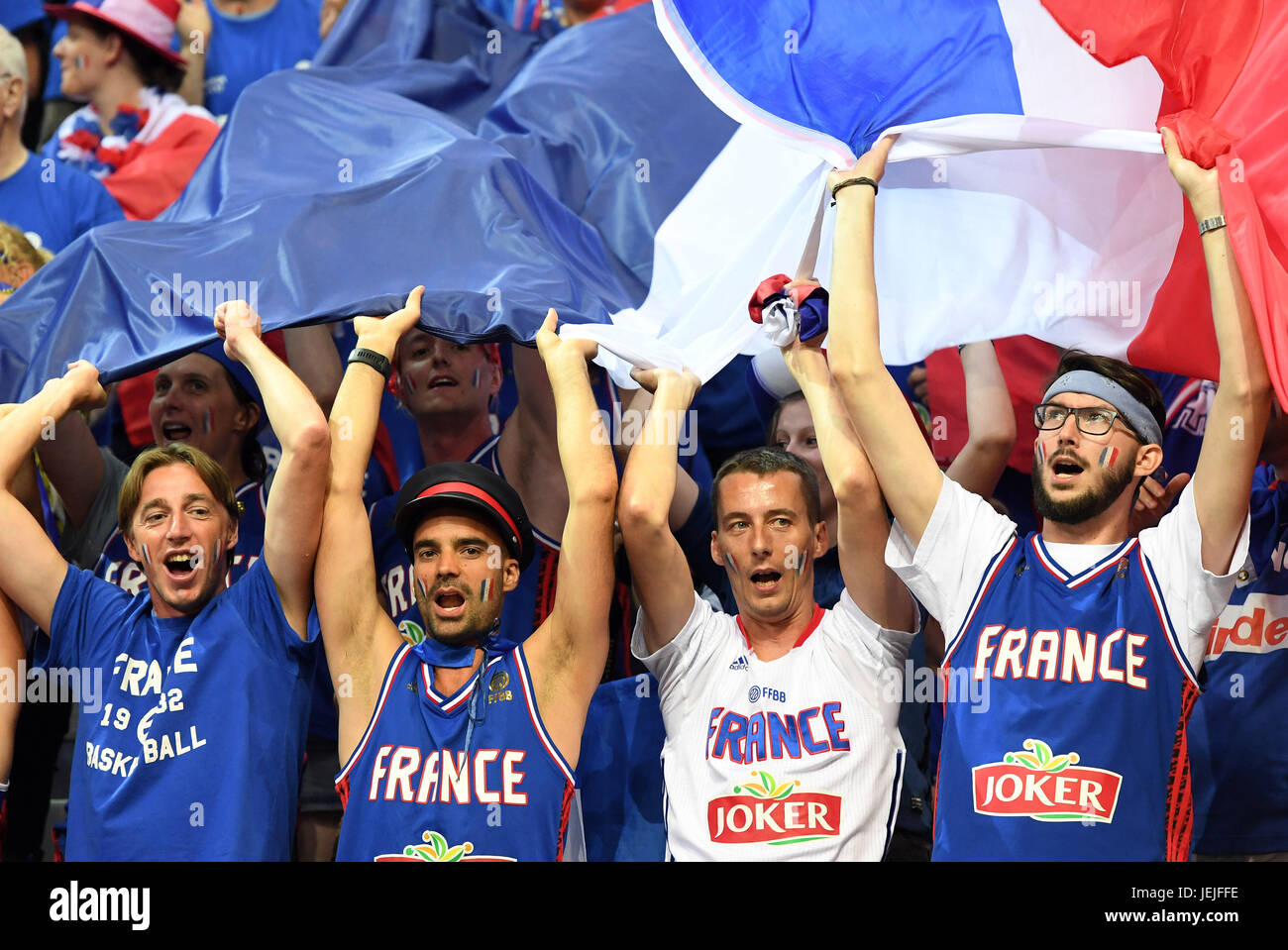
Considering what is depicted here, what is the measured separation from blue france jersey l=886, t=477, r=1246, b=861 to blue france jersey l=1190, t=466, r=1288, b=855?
2.13ft

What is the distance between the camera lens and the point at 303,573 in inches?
150

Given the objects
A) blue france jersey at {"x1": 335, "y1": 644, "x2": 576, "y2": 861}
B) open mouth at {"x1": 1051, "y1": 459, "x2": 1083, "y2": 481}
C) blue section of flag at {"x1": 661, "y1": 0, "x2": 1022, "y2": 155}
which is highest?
blue section of flag at {"x1": 661, "y1": 0, "x2": 1022, "y2": 155}

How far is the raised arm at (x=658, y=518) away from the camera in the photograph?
12.4 feet

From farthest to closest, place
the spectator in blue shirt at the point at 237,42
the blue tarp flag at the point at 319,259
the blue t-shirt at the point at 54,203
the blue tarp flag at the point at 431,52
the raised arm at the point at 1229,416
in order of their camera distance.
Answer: the spectator in blue shirt at the point at 237,42
the blue t-shirt at the point at 54,203
the blue tarp flag at the point at 431,52
the blue tarp flag at the point at 319,259
the raised arm at the point at 1229,416

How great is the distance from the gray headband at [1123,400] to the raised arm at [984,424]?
37cm

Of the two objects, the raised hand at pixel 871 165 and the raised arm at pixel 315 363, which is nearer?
the raised hand at pixel 871 165

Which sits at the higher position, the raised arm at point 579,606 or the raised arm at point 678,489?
the raised arm at point 678,489

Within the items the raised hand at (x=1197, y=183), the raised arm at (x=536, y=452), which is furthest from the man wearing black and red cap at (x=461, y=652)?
the raised hand at (x=1197, y=183)

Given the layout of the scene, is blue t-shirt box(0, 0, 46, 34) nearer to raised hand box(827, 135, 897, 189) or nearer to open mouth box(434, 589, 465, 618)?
open mouth box(434, 589, 465, 618)

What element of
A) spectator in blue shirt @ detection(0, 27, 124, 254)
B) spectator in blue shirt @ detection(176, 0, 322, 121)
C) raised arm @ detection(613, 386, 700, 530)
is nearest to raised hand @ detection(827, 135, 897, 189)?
raised arm @ detection(613, 386, 700, 530)

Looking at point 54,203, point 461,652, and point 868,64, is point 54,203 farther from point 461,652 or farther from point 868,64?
point 868,64

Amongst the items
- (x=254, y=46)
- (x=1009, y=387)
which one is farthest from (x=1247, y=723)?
(x=254, y=46)

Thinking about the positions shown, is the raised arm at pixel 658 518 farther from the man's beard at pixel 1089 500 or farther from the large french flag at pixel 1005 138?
the man's beard at pixel 1089 500

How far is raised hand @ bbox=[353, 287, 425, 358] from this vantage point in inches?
156
